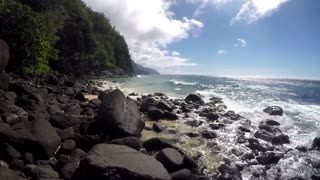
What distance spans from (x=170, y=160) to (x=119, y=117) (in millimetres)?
3711

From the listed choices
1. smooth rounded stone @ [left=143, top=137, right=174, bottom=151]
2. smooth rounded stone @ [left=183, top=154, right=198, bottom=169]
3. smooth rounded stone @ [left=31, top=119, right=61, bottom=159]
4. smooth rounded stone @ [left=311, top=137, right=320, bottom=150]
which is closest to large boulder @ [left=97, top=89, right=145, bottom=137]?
smooth rounded stone @ [left=143, top=137, right=174, bottom=151]

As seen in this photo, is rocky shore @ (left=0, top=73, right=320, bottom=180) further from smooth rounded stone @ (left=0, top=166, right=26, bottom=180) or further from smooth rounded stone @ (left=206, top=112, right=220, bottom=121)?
smooth rounded stone @ (left=206, top=112, right=220, bottom=121)

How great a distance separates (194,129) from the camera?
728 inches

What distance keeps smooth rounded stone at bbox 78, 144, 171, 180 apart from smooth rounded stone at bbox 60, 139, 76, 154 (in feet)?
6.88

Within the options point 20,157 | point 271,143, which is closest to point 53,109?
point 20,157

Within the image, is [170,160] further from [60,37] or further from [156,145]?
[60,37]

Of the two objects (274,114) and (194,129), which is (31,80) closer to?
(194,129)

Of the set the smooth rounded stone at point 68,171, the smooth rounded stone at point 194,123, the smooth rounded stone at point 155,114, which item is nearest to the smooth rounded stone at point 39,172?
the smooth rounded stone at point 68,171

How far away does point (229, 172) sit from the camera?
11.5 meters

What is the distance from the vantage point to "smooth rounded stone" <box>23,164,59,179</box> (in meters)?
8.83

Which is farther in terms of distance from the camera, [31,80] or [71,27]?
[71,27]

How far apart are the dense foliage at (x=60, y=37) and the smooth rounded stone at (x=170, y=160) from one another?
58.7 ft

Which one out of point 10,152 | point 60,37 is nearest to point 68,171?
point 10,152

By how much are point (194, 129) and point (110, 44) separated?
75777 millimetres
